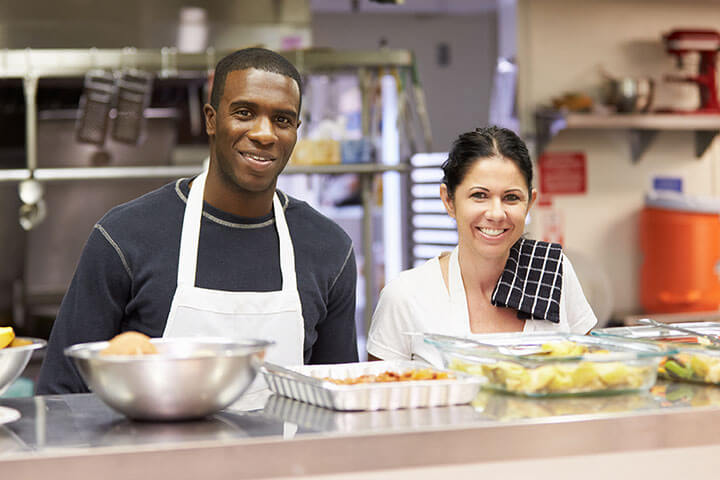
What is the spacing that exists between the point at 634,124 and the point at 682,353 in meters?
3.03

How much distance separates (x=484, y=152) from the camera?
95.1 inches

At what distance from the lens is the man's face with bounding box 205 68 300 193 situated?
200 centimetres

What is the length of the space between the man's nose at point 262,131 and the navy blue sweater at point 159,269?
0.27 metres

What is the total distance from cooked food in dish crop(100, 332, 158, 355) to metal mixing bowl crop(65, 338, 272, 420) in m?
0.02

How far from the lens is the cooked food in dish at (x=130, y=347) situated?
140cm

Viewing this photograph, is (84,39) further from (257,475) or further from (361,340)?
(257,475)

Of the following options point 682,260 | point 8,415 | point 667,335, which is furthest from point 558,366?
point 682,260

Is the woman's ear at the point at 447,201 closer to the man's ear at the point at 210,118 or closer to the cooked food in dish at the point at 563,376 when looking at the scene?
the man's ear at the point at 210,118

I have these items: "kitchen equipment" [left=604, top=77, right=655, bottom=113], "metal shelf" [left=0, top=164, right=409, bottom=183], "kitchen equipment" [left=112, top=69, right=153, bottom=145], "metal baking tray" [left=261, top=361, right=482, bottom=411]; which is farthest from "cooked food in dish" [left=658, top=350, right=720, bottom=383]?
"kitchen equipment" [left=604, top=77, right=655, bottom=113]

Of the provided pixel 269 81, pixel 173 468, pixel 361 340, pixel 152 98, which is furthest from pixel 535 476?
pixel 361 340

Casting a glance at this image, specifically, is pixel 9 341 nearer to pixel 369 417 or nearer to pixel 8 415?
pixel 8 415

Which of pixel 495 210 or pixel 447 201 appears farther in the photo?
pixel 447 201

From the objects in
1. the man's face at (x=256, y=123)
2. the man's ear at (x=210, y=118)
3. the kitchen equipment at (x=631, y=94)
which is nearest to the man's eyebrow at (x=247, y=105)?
the man's face at (x=256, y=123)

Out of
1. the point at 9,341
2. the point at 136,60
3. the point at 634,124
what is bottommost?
the point at 9,341
